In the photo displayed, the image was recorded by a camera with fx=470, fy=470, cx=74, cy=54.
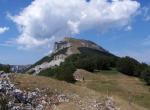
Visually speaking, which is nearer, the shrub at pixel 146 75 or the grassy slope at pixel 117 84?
the grassy slope at pixel 117 84

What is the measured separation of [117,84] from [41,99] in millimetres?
123489

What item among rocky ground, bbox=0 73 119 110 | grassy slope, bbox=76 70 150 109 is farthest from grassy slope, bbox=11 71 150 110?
rocky ground, bbox=0 73 119 110

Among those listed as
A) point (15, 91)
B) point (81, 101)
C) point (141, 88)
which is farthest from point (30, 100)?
point (141, 88)

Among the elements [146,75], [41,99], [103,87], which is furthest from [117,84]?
[41,99]

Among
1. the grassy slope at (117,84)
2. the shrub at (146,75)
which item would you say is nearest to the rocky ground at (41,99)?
the grassy slope at (117,84)

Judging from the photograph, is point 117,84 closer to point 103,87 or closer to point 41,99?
point 103,87

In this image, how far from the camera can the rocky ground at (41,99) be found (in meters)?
36.0

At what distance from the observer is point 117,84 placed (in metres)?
163

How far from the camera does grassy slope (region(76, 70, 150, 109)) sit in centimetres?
14225

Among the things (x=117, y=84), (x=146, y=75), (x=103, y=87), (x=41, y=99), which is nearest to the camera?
(x=41, y=99)

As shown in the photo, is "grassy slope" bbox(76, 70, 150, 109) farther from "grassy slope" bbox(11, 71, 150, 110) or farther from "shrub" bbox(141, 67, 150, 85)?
"shrub" bbox(141, 67, 150, 85)

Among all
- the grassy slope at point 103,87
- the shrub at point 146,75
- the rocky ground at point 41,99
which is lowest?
the rocky ground at point 41,99

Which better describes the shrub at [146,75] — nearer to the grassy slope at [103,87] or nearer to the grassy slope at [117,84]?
the grassy slope at [117,84]

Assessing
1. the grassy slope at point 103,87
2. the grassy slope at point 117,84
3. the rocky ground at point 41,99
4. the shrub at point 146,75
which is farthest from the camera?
the shrub at point 146,75
